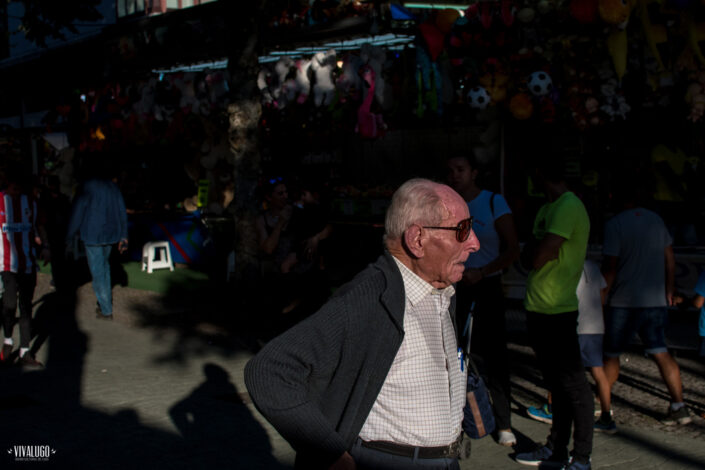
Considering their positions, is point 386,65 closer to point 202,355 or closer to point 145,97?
point 202,355

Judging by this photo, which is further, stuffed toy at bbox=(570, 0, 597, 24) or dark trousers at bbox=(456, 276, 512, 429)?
stuffed toy at bbox=(570, 0, 597, 24)

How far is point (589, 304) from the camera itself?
5.48m

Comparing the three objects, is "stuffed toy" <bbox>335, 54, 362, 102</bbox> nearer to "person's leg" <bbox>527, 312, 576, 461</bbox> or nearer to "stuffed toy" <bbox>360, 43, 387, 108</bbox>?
"stuffed toy" <bbox>360, 43, 387, 108</bbox>

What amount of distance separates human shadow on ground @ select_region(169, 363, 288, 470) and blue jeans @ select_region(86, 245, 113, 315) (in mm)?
3347

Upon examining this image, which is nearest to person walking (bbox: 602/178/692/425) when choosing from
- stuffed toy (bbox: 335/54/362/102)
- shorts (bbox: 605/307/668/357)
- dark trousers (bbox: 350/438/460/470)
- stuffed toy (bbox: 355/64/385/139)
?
shorts (bbox: 605/307/668/357)

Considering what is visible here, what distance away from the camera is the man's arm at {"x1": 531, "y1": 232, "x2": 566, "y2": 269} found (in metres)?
4.65

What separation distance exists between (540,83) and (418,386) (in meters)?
Result: 6.82

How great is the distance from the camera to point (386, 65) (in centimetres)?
965

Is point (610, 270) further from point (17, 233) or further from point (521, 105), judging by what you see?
point (17, 233)

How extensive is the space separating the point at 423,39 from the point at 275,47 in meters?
3.27

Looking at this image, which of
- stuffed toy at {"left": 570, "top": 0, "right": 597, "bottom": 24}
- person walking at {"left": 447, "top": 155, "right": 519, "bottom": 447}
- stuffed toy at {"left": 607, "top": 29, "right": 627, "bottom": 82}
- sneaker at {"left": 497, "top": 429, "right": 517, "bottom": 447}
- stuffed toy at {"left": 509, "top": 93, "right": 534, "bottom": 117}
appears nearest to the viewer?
person walking at {"left": 447, "top": 155, "right": 519, "bottom": 447}

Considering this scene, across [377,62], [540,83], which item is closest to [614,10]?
[540,83]

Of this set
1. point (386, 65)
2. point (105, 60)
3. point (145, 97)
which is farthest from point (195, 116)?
point (386, 65)

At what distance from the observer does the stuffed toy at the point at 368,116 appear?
9664mm
